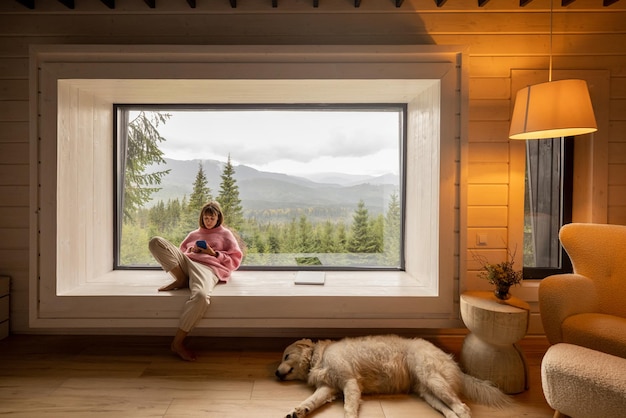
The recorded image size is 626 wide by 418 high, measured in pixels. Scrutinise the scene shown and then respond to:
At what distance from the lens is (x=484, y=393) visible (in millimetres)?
1831

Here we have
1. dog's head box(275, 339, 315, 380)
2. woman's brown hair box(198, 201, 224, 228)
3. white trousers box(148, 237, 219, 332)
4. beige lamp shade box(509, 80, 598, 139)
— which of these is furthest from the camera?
woman's brown hair box(198, 201, 224, 228)

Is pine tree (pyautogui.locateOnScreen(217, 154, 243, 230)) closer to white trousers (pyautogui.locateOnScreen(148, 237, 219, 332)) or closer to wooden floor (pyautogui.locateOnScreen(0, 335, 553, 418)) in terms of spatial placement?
white trousers (pyautogui.locateOnScreen(148, 237, 219, 332))

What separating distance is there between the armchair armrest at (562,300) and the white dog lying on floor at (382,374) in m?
0.45

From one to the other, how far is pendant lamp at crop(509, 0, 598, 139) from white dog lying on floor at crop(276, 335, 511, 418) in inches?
54.6

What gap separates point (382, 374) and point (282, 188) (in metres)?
1.79

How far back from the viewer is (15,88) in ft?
8.23

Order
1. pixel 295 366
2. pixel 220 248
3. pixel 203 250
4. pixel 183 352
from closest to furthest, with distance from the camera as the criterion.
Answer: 1. pixel 295 366
2. pixel 183 352
3. pixel 203 250
4. pixel 220 248

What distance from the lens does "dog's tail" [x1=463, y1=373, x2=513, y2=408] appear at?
5.96 feet

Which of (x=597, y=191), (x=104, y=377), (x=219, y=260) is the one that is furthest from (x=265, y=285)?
(x=597, y=191)

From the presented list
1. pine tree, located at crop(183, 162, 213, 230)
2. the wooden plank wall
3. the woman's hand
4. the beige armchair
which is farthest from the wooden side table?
pine tree, located at crop(183, 162, 213, 230)

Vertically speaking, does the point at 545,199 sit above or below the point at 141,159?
below

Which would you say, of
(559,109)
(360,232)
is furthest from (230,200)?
(559,109)

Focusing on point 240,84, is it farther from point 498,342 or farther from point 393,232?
point 498,342

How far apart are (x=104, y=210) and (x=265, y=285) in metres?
1.51
